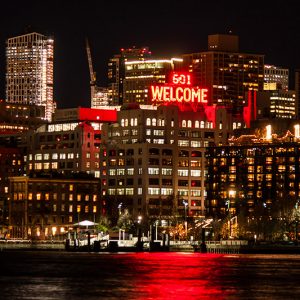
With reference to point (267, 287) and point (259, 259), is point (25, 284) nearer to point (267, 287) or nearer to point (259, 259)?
point (267, 287)

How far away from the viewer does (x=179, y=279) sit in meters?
141

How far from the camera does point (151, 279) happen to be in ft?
465

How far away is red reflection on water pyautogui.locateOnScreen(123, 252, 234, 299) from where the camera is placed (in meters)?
121

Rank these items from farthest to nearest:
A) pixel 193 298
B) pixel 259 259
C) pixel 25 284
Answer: pixel 259 259 → pixel 25 284 → pixel 193 298

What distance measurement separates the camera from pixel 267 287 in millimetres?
132000

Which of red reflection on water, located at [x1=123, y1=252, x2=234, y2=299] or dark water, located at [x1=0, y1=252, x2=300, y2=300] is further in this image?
dark water, located at [x1=0, y1=252, x2=300, y2=300]

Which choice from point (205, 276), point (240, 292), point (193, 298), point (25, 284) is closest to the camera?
point (193, 298)

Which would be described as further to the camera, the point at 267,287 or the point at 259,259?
the point at 259,259

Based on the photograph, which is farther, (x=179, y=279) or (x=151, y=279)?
(x=151, y=279)

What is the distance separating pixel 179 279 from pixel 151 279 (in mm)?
2893

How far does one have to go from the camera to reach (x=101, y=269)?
542ft

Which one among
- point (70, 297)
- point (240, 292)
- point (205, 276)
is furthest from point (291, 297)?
point (205, 276)

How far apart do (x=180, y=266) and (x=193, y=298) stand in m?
52.8

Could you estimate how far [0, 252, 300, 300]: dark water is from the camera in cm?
12206
